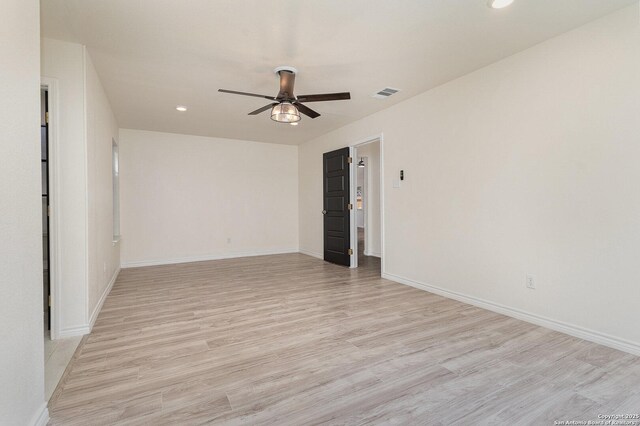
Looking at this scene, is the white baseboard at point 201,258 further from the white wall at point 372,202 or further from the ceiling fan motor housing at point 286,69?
the ceiling fan motor housing at point 286,69

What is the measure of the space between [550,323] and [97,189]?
4829 mm

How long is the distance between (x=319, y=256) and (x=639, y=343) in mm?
5022

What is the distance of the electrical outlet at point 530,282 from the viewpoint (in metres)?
2.96

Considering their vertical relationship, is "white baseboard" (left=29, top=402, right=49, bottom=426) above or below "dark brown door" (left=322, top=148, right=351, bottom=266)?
below

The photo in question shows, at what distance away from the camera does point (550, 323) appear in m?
2.83

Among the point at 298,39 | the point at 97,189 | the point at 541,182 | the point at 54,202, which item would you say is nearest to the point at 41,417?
the point at 54,202

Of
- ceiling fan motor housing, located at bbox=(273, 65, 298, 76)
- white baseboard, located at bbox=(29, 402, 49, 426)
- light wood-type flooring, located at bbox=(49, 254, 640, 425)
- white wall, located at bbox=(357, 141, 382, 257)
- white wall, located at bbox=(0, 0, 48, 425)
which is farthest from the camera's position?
white wall, located at bbox=(357, 141, 382, 257)

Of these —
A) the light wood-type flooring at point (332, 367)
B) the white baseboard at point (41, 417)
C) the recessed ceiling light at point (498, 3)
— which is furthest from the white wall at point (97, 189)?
the recessed ceiling light at point (498, 3)

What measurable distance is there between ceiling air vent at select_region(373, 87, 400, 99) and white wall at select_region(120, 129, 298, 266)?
3600 mm

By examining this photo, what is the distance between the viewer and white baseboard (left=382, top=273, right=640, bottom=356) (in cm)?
240

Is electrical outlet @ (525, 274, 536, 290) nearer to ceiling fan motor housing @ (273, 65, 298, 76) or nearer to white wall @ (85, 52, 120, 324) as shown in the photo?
ceiling fan motor housing @ (273, 65, 298, 76)

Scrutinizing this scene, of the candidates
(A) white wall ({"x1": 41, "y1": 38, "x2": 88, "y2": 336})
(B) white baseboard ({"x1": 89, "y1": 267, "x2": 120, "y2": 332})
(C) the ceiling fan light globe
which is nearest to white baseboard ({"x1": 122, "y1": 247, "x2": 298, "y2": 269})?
(B) white baseboard ({"x1": 89, "y1": 267, "x2": 120, "y2": 332})

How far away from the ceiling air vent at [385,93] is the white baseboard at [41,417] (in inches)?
166

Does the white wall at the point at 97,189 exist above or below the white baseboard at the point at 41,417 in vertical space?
above
